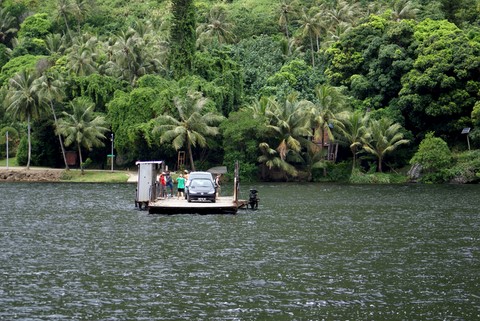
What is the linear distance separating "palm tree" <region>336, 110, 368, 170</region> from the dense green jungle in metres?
0.12

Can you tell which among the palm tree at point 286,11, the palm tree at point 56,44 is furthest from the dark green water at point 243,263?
the palm tree at point 56,44

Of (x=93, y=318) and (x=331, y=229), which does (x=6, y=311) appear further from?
(x=331, y=229)

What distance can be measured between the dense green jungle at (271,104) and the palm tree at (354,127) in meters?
0.12

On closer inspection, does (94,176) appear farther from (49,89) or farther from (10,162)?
(10,162)

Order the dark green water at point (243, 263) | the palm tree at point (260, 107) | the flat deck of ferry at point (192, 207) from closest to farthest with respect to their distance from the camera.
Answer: the dark green water at point (243, 263) → the flat deck of ferry at point (192, 207) → the palm tree at point (260, 107)

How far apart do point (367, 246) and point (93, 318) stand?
715 inches

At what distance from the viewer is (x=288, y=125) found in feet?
294

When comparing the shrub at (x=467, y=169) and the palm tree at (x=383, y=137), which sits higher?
the palm tree at (x=383, y=137)

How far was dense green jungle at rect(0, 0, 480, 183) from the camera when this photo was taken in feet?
294

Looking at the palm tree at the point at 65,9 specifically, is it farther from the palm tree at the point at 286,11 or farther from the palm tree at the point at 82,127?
the palm tree at the point at 82,127

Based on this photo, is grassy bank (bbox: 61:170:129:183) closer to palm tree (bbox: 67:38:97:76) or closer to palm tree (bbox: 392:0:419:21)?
palm tree (bbox: 67:38:97:76)

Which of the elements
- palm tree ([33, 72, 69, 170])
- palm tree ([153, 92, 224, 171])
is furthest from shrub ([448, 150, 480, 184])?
palm tree ([33, 72, 69, 170])

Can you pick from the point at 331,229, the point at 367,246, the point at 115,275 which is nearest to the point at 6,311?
the point at 115,275

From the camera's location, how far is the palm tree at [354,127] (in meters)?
90.8
